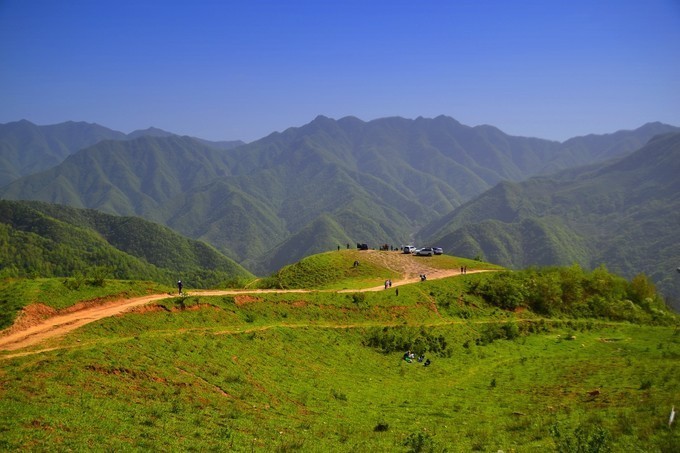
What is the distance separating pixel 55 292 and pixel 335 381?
22594 millimetres

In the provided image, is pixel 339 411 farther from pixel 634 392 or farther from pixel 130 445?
pixel 634 392

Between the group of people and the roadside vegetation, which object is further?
the group of people

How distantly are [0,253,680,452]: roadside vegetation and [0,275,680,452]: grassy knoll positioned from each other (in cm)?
12

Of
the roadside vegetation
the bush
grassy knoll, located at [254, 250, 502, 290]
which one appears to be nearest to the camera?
the roadside vegetation

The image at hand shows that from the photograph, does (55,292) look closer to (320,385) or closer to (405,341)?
(320,385)

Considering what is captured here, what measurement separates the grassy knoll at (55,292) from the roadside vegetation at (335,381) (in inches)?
13.6

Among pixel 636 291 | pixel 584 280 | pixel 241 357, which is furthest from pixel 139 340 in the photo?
pixel 636 291

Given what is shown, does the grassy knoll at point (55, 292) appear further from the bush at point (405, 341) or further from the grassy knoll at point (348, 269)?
the grassy knoll at point (348, 269)

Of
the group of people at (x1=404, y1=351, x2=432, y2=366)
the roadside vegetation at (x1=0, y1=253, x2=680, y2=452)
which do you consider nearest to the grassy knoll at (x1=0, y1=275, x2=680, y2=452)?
the roadside vegetation at (x1=0, y1=253, x2=680, y2=452)

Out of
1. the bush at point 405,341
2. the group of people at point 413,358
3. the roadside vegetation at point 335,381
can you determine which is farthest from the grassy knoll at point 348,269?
the group of people at point 413,358

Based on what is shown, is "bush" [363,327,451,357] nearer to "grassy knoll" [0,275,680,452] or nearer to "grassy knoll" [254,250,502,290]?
"grassy knoll" [0,275,680,452]

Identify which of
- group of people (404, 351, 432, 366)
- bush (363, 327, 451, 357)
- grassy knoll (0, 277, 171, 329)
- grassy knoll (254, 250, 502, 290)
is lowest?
group of people (404, 351, 432, 366)

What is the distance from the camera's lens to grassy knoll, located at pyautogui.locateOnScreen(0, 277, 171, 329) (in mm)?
30156

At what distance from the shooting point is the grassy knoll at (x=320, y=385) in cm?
1838
